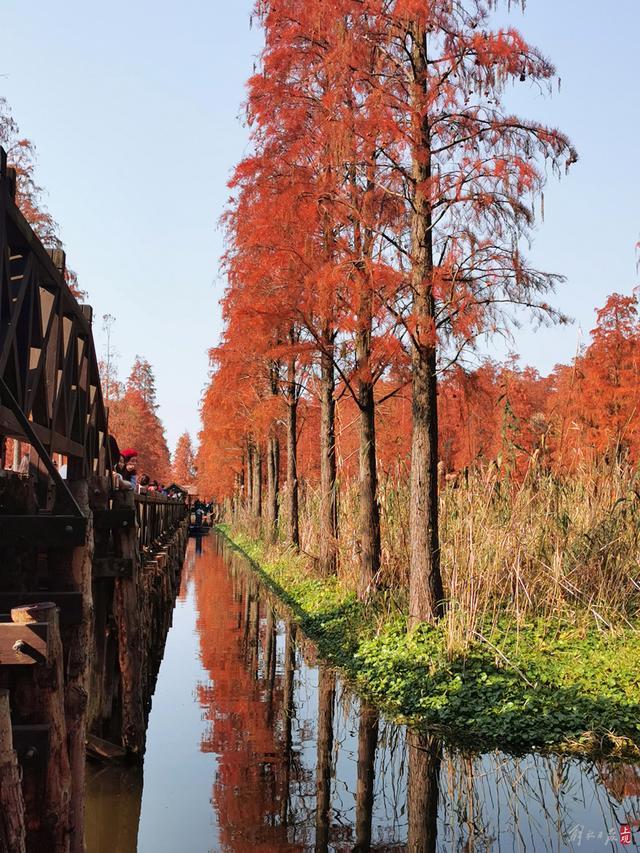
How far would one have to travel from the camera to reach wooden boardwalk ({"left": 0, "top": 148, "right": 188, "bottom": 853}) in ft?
13.5

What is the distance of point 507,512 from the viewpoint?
43.2 ft

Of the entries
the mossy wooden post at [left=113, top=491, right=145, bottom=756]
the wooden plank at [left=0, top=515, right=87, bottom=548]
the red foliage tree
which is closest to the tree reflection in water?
the mossy wooden post at [left=113, top=491, right=145, bottom=756]

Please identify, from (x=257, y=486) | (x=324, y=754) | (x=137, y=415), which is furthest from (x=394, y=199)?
(x=137, y=415)

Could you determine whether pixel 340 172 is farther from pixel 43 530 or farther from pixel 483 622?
pixel 43 530

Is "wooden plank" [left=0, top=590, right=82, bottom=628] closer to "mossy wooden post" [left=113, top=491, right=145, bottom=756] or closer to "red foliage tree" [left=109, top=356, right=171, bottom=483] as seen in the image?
"mossy wooden post" [left=113, top=491, right=145, bottom=756]

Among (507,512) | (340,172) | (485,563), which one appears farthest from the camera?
(340,172)

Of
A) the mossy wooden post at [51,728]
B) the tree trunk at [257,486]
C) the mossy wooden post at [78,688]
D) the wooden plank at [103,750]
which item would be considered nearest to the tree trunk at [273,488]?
the tree trunk at [257,486]

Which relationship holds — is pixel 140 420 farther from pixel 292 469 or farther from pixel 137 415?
pixel 292 469

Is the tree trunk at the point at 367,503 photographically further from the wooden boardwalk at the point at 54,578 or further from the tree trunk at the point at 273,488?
the tree trunk at the point at 273,488

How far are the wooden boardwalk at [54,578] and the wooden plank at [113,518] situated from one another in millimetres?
14

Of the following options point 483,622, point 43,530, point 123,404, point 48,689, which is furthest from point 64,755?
point 123,404

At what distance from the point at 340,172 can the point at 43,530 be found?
31.6ft

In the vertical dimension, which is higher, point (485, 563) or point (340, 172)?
point (340, 172)

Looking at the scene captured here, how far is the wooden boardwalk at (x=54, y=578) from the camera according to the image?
4.11 metres
